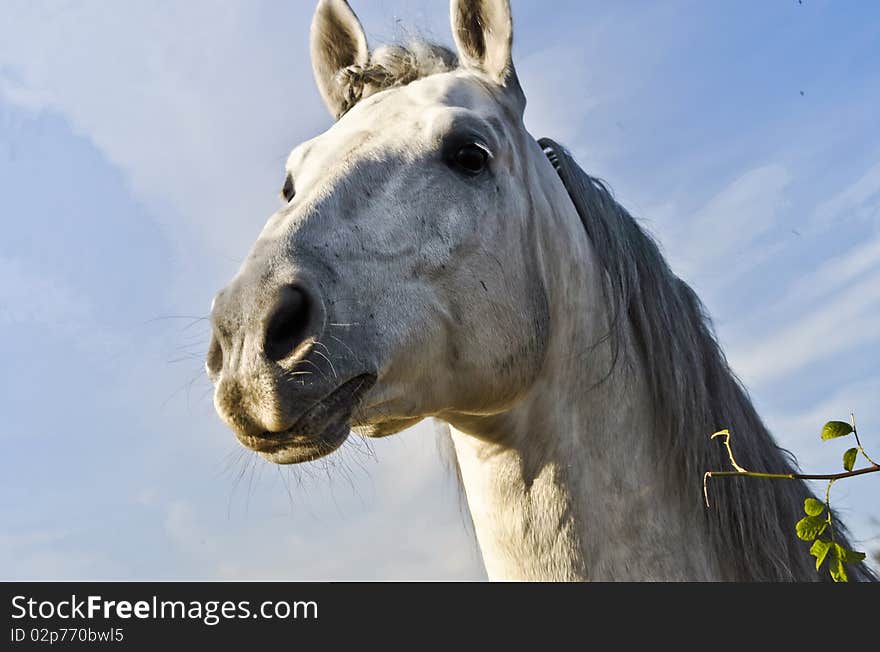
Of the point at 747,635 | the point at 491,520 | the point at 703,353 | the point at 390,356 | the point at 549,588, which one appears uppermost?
the point at 703,353

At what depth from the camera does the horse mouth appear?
8.81 feet

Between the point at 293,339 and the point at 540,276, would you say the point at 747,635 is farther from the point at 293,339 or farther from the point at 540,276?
the point at 293,339

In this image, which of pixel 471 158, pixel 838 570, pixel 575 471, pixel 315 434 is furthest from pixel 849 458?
pixel 471 158

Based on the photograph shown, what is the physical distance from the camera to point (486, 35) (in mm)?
4094

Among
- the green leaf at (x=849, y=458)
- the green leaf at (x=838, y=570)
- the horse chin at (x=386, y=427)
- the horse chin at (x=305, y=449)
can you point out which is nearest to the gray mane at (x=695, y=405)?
the horse chin at (x=386, y=427)

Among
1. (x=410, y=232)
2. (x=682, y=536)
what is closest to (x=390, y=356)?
(x=410, y=232)

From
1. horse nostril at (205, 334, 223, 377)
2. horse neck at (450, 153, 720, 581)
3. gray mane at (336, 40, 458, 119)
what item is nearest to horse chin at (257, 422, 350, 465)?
horse nostril at (205, 334, 223, 377)

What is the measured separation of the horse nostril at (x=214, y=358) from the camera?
2654 millimetres

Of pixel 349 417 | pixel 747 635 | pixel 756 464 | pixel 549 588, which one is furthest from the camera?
pixel 756 464

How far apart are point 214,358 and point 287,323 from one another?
247mm

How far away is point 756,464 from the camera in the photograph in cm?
372

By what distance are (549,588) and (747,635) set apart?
0.70 m

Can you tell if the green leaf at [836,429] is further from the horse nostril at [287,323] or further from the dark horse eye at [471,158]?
the dark horse eye at [471,158]

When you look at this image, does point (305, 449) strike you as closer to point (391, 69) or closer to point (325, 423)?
point (325, 423)
